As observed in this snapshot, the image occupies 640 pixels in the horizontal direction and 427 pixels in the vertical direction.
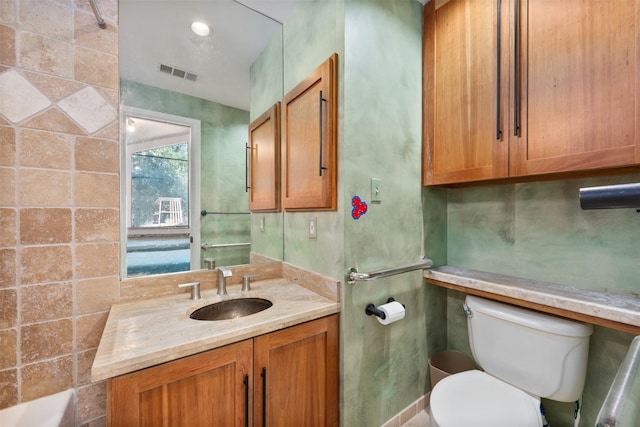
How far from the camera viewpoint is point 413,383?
5.06ft

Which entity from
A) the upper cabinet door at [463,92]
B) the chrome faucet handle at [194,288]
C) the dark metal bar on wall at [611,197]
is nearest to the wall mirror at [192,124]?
the chrome faucet handle at [194,288]

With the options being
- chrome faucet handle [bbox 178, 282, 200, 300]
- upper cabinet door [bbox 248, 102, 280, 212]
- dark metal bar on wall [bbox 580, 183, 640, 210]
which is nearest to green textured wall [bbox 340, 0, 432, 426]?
upper cabinet door [bbox 248, 102, 280, 212]

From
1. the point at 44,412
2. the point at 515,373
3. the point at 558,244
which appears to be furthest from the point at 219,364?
the point at 558,244

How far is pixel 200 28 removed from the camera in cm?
145

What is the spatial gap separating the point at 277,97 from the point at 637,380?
72.1 inches

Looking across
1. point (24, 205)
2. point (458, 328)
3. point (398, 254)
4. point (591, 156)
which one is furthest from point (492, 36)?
point (24, 205)

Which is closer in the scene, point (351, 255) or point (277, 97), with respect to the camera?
point (351, 255)

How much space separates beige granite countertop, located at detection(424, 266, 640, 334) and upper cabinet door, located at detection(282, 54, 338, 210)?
0.84 meters

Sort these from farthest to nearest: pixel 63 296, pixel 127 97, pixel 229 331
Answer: pixel 127 97
pixel 63 296
pixel 229 331

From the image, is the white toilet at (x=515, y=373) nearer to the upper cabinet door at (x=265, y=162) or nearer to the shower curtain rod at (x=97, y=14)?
the upper cabinet door at (x=265, y=162)

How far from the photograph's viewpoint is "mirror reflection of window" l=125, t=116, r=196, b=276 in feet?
4.10

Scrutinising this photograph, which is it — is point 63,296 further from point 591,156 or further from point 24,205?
point 591,156

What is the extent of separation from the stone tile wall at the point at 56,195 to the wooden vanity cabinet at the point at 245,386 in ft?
1.63

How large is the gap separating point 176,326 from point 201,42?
1.49 meters
